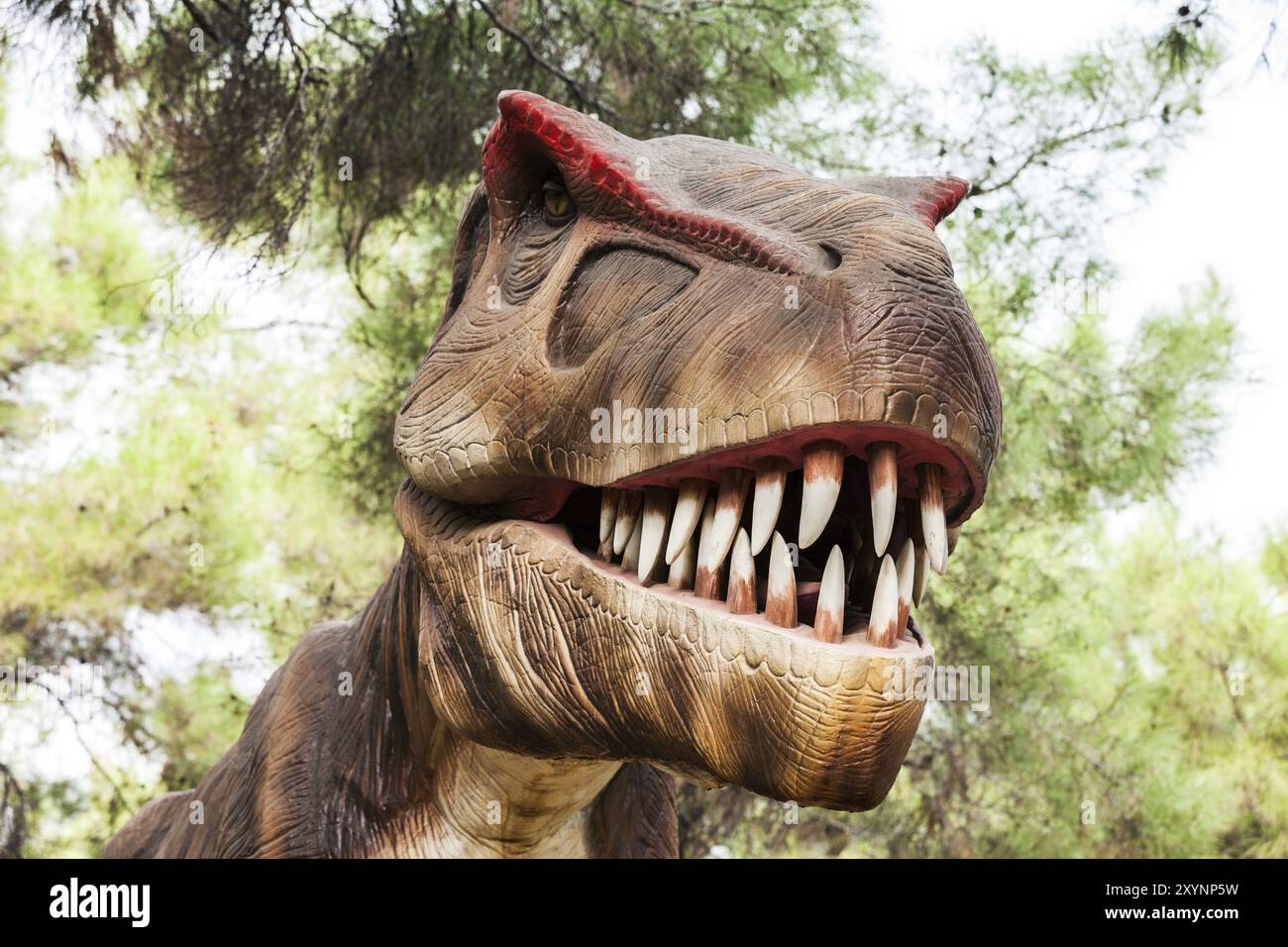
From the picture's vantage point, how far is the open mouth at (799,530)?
4.36ft

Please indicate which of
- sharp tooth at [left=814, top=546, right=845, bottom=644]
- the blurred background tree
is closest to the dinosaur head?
sharp tooth at [left=814, top=546, right=845, bottom=644]

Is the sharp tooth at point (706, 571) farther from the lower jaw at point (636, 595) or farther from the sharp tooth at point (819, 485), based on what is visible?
the sharp tooth at point (819, 485)

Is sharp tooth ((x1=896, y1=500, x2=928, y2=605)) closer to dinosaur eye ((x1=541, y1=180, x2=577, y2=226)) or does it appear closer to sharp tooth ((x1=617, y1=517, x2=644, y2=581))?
sharp tooth ((x1=617, y1=517, x2=644, y2=581))

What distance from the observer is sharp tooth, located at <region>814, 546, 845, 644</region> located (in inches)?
51.8

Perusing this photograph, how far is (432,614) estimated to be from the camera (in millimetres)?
1757

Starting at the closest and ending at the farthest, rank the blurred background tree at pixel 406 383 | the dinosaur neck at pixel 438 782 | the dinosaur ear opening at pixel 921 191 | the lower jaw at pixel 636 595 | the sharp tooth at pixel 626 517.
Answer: the lower jaw at pixel 636 595
the sharp tooth at pixel 626 517
the dinosaur ear opening at pixel 921 191
the dinosaur neck at pixel 438 782
the blurred background tree at pixel 406 383

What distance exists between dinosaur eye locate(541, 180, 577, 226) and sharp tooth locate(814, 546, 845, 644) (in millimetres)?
604

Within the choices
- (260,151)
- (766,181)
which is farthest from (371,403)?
(766,181)

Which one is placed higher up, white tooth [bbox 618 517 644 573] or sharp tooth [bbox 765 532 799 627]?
white tooth [bbox 618 517 644 573]

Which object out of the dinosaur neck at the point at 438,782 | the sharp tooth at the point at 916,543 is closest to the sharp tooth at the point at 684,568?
the sharp tooth at the point at 916,543

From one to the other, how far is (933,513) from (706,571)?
24cm

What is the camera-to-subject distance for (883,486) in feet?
4.36

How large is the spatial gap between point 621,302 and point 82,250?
7.32m

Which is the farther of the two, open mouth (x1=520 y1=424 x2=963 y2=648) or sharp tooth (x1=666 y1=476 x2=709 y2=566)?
sharp tooth (x1=666 y1=476 x2=709 y2=566)
